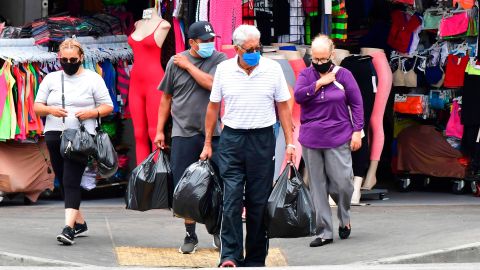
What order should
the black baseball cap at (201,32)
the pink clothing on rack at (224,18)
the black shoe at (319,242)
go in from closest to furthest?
the black baseball cap at (201,32)
the black shoe at (319,242)
the pink clothing on rack at (224,18)

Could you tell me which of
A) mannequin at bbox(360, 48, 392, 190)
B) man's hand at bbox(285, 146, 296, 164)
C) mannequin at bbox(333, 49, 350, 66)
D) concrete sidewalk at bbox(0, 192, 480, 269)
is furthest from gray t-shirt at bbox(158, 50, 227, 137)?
mannequin at bbox(360, 48, 392, 190)

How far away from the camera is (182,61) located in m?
11.5

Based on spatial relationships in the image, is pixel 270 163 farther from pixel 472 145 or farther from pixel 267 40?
pixel 472 145

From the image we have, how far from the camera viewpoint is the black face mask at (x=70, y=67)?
11.9m

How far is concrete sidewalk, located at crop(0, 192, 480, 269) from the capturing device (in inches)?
440

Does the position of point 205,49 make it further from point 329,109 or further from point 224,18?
point 224,18

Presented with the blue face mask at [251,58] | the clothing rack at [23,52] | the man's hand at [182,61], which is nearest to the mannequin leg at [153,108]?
the clothing rack at [23,52]

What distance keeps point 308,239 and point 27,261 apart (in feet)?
9.66

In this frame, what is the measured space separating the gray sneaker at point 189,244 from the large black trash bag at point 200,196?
0.92 m

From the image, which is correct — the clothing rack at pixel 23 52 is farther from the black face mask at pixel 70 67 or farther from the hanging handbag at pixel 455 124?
the hanging handbag at pixel 455 124

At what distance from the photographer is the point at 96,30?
1505 centimetres

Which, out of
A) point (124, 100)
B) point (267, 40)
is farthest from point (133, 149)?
point (267, 40)

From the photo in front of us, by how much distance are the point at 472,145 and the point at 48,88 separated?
19.2ft

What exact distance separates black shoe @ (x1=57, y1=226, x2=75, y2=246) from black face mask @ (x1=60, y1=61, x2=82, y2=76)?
1.38m
